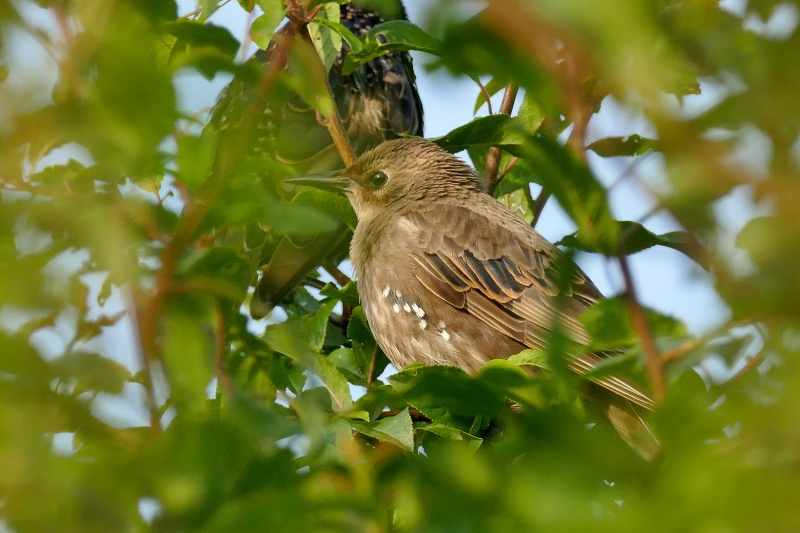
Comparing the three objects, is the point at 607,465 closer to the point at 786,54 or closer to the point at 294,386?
the point at 786,54

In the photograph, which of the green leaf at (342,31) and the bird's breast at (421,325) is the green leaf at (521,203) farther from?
the green leaf at (342,31)

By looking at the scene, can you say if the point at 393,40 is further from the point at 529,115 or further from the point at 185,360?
the point at 185,360

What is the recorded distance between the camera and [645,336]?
1036 mm

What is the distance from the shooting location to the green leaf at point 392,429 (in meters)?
2.38

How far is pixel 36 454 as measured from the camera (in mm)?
969

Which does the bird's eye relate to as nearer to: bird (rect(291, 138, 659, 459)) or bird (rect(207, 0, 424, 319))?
bird (rect(291, 138, 659, 459))

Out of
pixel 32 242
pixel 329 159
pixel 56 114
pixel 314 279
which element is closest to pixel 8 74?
pixel 56 114

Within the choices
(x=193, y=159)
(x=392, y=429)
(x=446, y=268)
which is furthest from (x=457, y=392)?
(x=446, y=268)

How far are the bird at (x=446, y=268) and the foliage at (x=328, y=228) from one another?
10.3 ft

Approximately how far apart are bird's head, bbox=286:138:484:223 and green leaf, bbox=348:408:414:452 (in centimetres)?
279

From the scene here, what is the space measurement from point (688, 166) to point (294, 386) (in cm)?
163

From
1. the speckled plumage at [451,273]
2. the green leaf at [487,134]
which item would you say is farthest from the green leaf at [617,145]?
the speckled plumage at [451,273]

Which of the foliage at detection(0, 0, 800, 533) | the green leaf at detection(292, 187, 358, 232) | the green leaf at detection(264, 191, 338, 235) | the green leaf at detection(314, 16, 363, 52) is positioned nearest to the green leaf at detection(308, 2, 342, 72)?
the green leaf at detection(314, 16, 363, 52)

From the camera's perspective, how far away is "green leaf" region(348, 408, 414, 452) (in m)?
2.38
